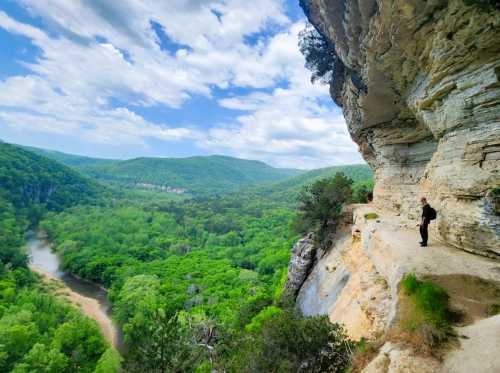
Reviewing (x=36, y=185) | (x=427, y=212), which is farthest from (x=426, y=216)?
(x=36, y=185)

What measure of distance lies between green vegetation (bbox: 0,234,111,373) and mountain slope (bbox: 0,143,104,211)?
75.0 metres

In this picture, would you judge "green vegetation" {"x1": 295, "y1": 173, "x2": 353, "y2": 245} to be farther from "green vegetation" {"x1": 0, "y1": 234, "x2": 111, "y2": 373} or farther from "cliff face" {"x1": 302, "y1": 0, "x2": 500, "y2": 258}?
"green vegetation" {"x1": 0, "y1": 234, "x2": 111, "y2": 373}

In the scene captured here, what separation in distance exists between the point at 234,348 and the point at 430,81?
1493 centimetres

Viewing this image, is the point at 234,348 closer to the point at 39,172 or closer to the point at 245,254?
the point at 245,254

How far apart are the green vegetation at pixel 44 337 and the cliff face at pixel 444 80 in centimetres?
3010

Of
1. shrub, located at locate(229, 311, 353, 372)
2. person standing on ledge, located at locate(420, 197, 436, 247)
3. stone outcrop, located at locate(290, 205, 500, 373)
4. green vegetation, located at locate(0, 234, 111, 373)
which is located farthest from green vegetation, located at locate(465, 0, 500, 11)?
green vegetation, located at locate(0, 234, 111, 373)

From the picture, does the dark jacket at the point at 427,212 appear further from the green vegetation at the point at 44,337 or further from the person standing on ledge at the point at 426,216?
the green vegetation at the point at 44,337

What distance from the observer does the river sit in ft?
129

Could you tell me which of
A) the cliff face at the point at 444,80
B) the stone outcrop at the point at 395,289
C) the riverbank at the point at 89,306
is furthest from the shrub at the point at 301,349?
the riverbank at the point at 89,306

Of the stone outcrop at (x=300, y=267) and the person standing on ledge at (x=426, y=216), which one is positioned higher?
the person standing on ledge at (x=426, y=216)

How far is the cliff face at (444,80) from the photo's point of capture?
882 cm

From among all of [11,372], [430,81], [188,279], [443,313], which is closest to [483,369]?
[443,313]

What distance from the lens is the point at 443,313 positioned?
714 centimetres

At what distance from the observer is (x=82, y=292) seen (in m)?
51.9
